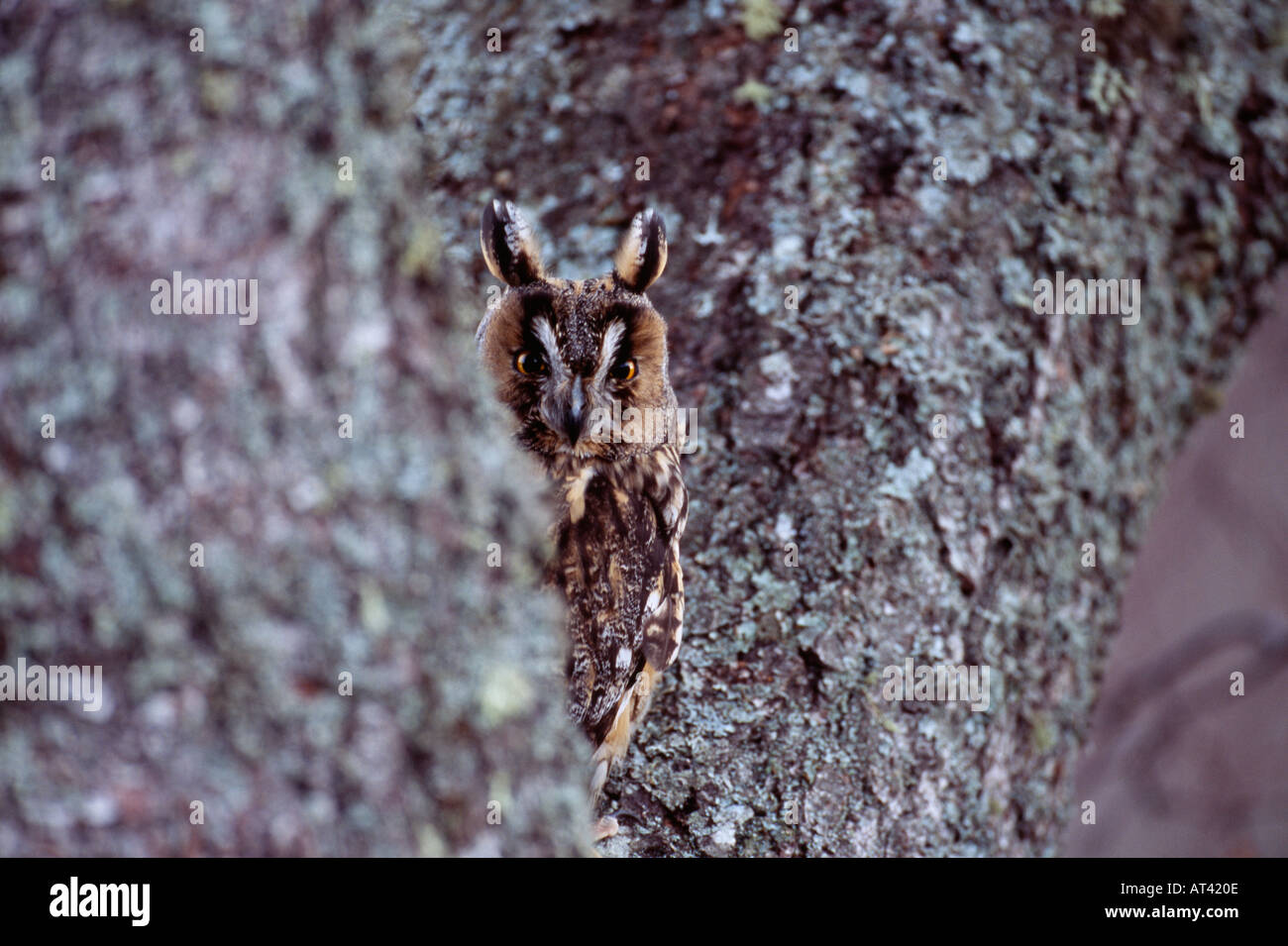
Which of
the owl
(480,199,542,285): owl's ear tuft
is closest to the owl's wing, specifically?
the owl

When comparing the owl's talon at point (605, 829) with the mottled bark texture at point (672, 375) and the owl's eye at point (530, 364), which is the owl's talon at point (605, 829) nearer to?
the mottled bark texture at point (672, 375)

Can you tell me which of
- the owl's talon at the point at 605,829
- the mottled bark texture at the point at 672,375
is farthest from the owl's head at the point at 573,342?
the owl's talon at the point at 605,829

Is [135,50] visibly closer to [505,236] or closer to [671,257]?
[505,236]

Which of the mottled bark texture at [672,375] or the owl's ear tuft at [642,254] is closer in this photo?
the mottled bark texture at [672,375]

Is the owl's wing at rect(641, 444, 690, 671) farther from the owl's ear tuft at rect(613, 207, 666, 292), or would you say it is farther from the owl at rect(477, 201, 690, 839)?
the owl's ear tuft at rect(613, 207, 666, 292)

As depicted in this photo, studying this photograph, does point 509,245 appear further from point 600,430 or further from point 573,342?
point 600,430

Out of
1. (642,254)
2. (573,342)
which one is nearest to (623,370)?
→ (573,342)
